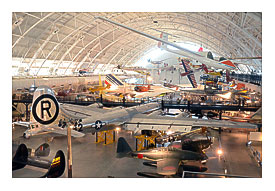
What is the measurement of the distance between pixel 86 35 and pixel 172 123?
96.8 ft

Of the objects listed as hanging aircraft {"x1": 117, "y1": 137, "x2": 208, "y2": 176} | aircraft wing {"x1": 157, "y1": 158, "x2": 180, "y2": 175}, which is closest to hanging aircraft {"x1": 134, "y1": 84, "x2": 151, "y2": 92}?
hanging aircraft {"x1": 117, "y1": 137, "x2": 208, "y2": 176}

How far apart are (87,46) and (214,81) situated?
80.3 ft

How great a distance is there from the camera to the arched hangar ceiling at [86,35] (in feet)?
84.9

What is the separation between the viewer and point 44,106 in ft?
37.7

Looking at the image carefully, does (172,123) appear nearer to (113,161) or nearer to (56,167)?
(113,161)

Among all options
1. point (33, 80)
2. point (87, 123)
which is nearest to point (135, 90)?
point (33, 80)

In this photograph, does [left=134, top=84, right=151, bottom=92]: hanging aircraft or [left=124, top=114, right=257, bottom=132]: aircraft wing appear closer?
[left=124, top=114, right=257, bottom=132]: aircraft wing

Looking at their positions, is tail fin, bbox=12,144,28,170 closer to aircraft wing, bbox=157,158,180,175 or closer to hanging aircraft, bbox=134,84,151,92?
aircraft wing, bbox=157,158,180,175

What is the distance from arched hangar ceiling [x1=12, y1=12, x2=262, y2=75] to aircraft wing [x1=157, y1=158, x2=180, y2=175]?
15719 mm

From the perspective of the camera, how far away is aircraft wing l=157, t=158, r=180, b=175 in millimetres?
10453

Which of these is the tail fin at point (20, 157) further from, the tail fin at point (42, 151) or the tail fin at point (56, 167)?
the tail fin at point (56, 167)

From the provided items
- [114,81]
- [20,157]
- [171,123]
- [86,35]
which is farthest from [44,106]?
[86,35]

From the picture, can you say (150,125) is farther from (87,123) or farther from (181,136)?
(87,123)
